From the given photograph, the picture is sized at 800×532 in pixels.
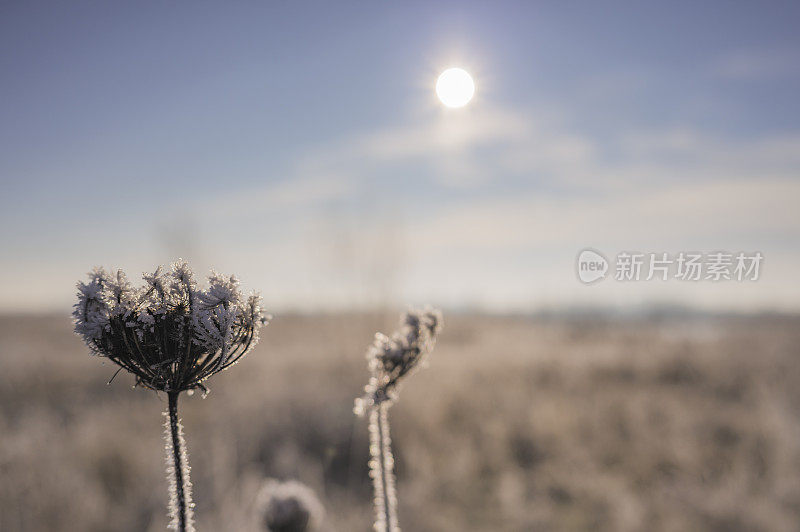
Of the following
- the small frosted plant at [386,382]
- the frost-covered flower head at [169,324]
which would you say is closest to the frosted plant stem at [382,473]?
the small frosted plant at [386,382]

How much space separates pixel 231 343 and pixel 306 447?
12.8 m

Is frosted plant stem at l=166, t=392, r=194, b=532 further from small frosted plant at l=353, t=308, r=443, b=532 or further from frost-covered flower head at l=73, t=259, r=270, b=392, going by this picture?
small frosted plant at l=353, t=308, r=443, b=532

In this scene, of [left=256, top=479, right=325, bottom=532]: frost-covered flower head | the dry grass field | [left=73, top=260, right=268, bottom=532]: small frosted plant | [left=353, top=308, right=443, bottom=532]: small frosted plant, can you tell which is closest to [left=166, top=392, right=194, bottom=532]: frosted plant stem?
[left=73, top=260, right=268, bottom=532]: small frosted plant

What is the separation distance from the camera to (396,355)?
3.60ft

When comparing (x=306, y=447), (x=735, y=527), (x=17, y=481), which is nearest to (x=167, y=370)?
(x=17, y=481)

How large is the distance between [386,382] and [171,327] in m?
0.45

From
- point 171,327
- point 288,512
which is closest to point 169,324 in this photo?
point 171,327

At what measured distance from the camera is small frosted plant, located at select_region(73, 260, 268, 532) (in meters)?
0.90

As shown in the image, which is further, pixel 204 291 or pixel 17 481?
pixel 17 481

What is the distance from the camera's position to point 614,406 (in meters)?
15.8

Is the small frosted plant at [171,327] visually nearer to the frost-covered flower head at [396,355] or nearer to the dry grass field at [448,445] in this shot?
the frost-covered flower head at [396,355]

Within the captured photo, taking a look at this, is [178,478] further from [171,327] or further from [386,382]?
[386,382]

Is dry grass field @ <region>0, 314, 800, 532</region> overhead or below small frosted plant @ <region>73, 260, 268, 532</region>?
below

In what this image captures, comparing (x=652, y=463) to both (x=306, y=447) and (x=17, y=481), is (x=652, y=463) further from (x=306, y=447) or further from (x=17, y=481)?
(x=17, y=481)
